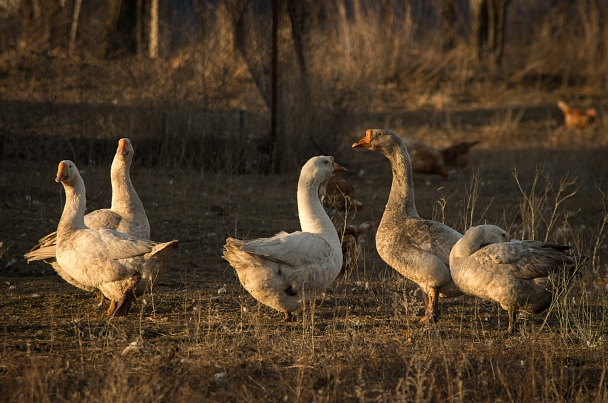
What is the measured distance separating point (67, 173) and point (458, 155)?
8.54m

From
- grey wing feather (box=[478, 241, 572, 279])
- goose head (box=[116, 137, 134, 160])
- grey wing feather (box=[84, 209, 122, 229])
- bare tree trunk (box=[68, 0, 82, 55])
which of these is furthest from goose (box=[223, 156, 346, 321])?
bare tree trunk (box=[68, 0, 82, 55])

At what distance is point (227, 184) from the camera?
11.1 m

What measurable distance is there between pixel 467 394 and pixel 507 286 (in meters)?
1.22

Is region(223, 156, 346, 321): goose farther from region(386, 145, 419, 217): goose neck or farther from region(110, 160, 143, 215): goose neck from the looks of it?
region(110, 160, 143, 215): goose neck

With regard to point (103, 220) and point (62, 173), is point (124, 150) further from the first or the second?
point (62, 173)

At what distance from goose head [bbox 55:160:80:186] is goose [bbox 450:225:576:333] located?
3067 millimetres

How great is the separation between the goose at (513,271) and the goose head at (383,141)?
1.37 meters

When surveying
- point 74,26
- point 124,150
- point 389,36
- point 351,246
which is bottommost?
point 351,246

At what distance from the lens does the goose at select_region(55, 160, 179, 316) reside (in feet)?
18.1

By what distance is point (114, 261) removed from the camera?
5.54 m

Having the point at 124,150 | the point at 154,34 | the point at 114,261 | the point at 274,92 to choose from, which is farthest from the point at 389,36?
the point at 114,261

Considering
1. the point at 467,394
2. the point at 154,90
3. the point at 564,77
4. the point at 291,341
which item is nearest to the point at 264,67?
the point at 154,90

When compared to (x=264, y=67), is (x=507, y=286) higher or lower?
lower

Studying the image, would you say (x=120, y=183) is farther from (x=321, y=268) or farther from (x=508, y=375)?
(x=508, y=375)
